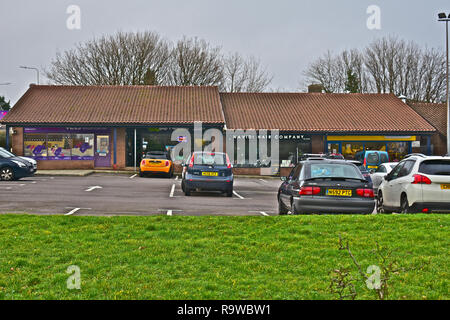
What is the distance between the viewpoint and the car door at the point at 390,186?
13.1m

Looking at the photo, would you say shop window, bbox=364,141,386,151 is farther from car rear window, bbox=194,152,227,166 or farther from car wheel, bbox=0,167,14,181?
car wheel, bbox=0,167,14,181

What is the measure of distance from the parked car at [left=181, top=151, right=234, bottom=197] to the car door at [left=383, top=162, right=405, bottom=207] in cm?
559

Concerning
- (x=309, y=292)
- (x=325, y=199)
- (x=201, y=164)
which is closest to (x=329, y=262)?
(x=309, y=292)

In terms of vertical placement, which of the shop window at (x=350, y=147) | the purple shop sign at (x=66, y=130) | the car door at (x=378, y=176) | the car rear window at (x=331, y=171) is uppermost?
the purple shop sign at (x=66, y=130)

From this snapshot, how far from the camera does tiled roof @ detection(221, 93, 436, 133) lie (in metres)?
34.6

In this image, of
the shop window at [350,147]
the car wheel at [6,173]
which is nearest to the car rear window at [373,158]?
the shop window at [350,147]

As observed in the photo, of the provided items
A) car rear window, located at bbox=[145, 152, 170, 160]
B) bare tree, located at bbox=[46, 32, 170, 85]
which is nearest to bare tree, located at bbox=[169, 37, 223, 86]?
bare tree, located at bbox=[46, 32, 170, 85]

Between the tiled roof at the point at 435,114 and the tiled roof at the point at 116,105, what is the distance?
54.5 ft

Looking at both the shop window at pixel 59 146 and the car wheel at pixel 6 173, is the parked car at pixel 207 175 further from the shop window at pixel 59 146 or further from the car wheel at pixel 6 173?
the shop window at pixel 59 146

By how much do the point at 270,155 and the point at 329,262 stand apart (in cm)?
2836

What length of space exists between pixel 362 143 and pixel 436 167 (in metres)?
23.8

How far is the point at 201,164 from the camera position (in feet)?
57.3
